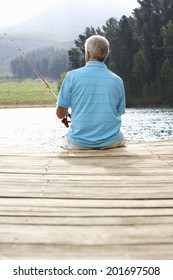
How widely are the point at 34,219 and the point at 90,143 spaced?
2.95m

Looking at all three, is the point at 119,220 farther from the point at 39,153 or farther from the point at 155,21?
the point at 155,21

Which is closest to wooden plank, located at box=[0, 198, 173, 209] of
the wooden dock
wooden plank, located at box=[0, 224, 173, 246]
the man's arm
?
the wooden dock

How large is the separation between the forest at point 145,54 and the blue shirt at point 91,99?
177 ft

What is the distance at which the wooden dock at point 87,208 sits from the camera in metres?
1.96

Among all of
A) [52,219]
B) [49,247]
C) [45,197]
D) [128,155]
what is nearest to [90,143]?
[128,155]

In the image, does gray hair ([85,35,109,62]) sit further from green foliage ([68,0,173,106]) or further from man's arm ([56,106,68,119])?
green foliage ([68,0,173,106])

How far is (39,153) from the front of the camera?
17.6 ft

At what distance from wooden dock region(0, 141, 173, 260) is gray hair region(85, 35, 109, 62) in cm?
131

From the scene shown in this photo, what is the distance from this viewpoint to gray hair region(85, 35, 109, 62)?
4.89 metres

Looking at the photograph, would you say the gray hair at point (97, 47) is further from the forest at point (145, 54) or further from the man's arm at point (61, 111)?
the forest at point (145, 54)

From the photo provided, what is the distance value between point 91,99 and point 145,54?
5914 cm

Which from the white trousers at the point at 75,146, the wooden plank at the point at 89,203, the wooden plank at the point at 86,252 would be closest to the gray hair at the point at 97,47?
the white trousers at the point at 75,146

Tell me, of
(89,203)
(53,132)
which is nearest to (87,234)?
(89,203)

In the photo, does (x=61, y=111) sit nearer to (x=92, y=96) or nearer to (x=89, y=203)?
(x=92, y=96)
